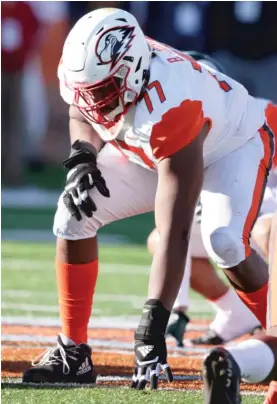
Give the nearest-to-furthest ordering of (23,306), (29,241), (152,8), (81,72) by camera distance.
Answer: (81,72) → (23,306) → (29,241) → (152,8)

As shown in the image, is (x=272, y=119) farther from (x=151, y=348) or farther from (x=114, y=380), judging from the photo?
(x=151, y=348)

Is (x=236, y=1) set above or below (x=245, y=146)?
below

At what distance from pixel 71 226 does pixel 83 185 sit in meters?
0.17

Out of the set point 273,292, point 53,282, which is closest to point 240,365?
point 273,292

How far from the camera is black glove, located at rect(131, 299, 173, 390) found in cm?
364

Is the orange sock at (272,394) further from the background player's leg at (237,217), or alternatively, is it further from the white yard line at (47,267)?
the white yard line at (47,267)

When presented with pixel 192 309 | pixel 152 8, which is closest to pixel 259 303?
pixel 192 309

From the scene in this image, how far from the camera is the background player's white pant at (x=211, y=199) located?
4293 millimetres

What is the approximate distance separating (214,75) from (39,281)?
11.6 ft

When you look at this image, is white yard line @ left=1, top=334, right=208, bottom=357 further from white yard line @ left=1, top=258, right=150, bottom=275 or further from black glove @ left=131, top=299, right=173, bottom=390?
white yard line @ left=1, top=258, right=150, bottom=275

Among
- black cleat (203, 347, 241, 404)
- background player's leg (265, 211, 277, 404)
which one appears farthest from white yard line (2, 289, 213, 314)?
black cleat (203, 347, 241, 404)

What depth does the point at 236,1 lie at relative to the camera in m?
15.3

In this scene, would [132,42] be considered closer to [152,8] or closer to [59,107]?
[152,8]

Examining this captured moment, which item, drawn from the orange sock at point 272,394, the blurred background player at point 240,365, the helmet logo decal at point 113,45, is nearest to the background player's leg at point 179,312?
the helmet logo decal at point 113,45
